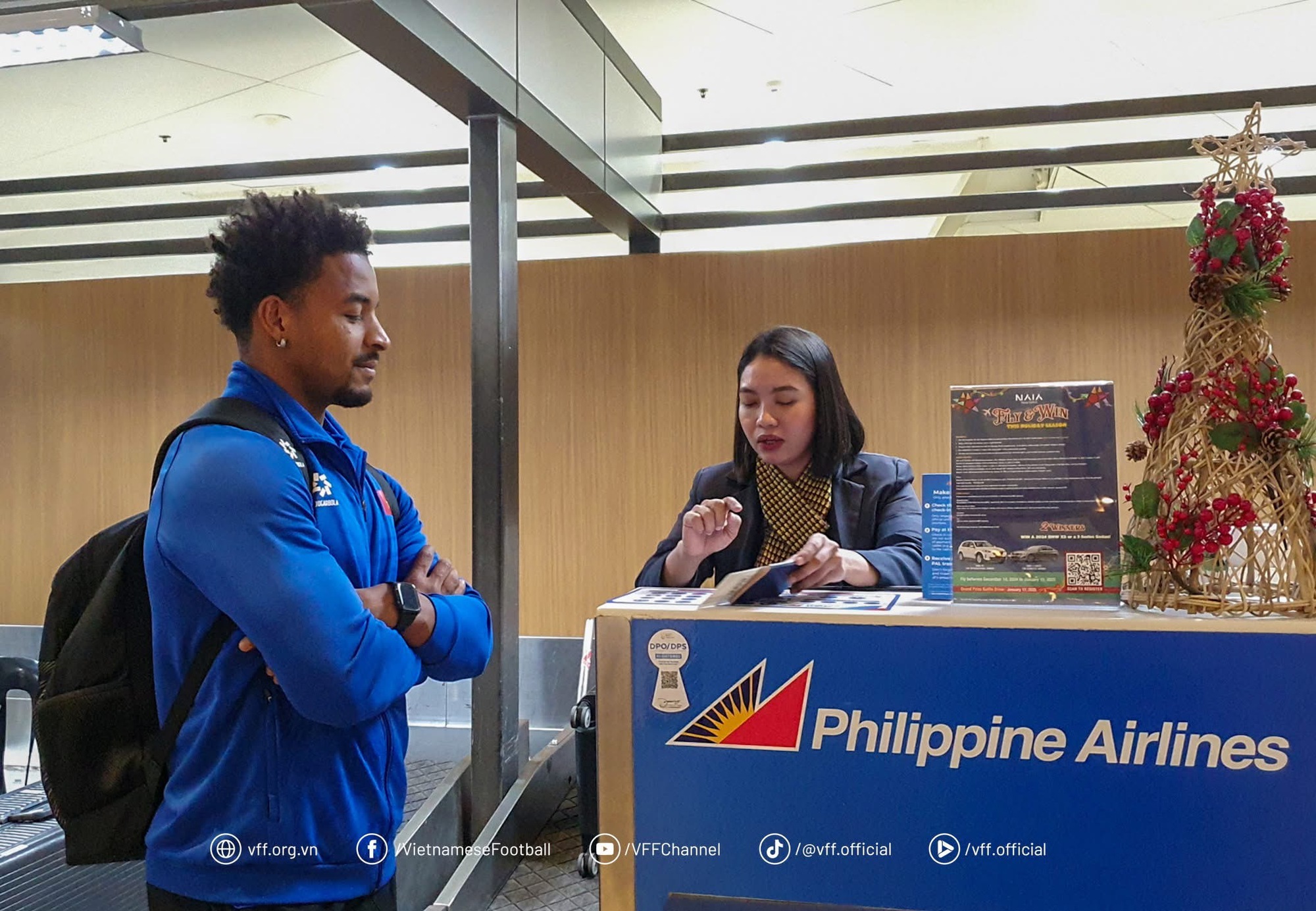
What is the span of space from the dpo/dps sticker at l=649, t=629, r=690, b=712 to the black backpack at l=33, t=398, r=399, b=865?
58 cm

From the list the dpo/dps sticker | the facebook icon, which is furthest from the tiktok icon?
the facebook icon

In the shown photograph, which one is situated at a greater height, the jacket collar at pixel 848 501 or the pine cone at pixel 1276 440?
the pine cone at pixel 1276 440

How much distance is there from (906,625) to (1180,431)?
38 centimetres

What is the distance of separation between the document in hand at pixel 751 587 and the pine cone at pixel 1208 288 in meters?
0.56

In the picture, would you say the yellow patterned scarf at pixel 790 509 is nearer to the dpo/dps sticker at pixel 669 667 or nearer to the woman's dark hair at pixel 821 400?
Result: the woman's dark hair at pixel 821 400

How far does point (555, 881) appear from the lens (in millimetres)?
2684

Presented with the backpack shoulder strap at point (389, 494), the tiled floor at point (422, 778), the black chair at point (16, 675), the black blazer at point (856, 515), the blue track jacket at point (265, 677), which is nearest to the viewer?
the blue track jacket at point (265, 677)

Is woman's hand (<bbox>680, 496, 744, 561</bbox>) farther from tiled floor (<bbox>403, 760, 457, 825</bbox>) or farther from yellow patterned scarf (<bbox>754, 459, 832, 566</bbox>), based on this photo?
tiled floor (<bbox>403, 760, 457, 825</bbox>)

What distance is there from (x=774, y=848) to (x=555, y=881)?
182cm

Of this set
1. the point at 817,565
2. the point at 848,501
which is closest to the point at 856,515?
the point at 848,501

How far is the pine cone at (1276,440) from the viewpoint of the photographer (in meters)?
1.02

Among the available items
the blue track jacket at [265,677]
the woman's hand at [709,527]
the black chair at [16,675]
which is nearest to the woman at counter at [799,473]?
the woman's hand at [709,527]

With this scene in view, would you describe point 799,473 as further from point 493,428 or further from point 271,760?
point 271,760

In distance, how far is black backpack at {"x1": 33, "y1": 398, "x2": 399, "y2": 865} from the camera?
1279 mm
